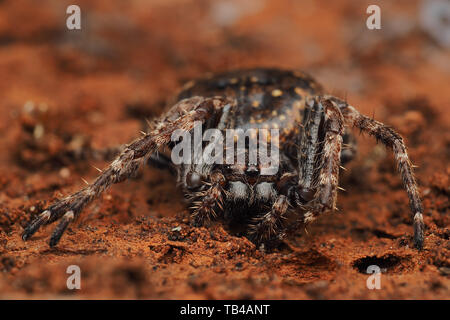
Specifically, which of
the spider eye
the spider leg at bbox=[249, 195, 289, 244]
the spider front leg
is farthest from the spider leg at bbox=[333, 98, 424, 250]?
the spider eye

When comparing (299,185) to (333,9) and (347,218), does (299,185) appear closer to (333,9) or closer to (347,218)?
(347,218)

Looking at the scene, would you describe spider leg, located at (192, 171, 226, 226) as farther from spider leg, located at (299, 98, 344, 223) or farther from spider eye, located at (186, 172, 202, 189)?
spider leg, located at (299, 98, 344, 223)

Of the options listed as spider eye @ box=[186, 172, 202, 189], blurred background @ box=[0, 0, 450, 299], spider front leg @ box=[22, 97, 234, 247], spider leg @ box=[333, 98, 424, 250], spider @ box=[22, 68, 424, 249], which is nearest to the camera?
blurred background @ box=[0, 0, 450, 299]

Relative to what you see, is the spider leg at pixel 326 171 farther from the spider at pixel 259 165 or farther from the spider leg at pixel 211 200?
the spider leg at pixel 211 200

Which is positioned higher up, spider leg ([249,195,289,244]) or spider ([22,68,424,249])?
spider ([22,68,424,249])

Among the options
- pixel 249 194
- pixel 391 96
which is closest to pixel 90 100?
pixel 249 194

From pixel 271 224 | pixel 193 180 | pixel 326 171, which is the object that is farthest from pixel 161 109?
pixel 326 171
